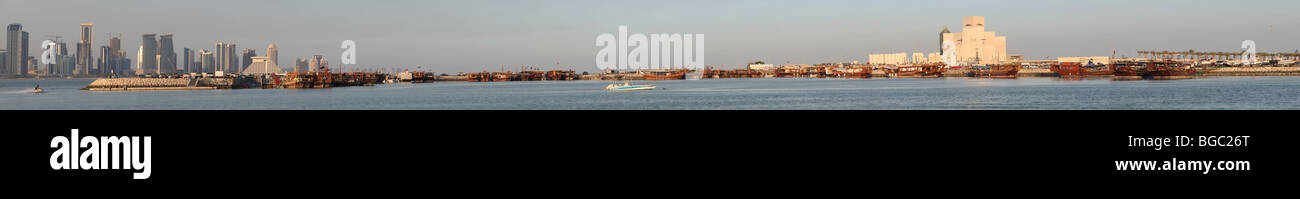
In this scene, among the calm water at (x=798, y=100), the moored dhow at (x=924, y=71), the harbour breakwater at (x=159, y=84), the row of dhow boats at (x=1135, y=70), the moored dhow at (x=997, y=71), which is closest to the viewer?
the calm water at (x=798, y=100)

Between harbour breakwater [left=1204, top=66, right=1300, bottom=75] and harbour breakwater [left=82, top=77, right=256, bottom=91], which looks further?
harbour breakwater [left=1204, top=66, right=1300, bottom=75]

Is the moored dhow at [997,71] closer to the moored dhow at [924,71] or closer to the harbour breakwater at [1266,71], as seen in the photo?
the moored dhow at [924,71]

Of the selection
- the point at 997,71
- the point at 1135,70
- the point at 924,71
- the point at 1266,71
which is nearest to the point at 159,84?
the point at 924,71

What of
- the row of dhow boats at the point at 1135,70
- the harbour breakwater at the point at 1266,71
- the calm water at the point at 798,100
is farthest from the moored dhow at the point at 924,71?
the calm water at the point at 798,100

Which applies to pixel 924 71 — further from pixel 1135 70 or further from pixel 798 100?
pixel 798 100

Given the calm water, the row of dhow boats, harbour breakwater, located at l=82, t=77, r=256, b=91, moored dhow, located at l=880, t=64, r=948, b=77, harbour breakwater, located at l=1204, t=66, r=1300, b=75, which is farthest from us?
moored dhow, located at l=880, t=64, r=948, b=77

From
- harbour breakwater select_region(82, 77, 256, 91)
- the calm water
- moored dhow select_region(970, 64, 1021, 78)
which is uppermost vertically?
moored dhow select_region(970, 64, 1021, 78)

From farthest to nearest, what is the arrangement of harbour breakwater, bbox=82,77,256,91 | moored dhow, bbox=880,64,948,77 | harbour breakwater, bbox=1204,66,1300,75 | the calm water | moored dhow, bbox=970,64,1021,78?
1. moored dhow, bbox=880,64,948,77
2. moored dhow, bbox=970,64,1021,78
3. harbour breakwater, bbox=1204,66,1300,75
4. harbour breakwater, bbox=82,77,256,91
5. the calm water

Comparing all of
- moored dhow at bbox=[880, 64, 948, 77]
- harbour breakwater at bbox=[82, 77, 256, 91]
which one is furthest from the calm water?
moored dhow at bbox=[880, 64, 948, 77]

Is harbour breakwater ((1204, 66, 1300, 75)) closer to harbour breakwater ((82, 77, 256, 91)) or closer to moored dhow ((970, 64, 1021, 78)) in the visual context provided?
moored dhow ((970, 64, 1021, 78))
